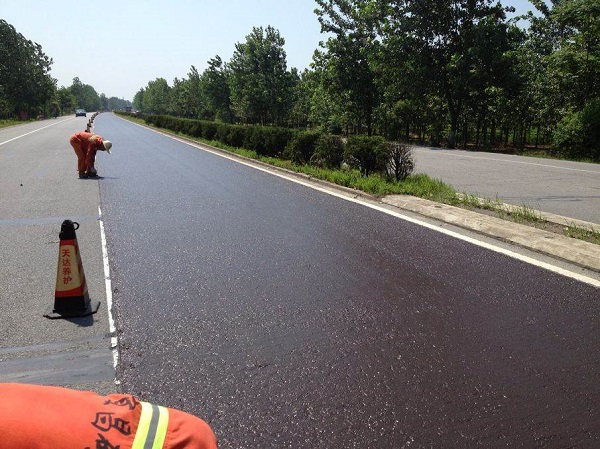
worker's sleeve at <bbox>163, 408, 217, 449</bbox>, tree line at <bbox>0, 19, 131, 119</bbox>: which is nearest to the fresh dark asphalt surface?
worker's sleeve at <bbox>163, 408, 217, 449</bbox>

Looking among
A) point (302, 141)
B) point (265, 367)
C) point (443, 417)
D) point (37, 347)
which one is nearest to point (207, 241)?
point (37, 347)

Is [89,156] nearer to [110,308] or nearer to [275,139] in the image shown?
[275,139]

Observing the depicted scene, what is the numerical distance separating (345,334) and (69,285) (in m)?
2.66

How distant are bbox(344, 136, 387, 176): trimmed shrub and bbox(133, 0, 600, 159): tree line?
48.3 feet

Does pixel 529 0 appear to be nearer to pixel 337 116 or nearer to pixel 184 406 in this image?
pixel 337 116

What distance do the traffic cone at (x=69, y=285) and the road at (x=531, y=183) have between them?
7.72 m

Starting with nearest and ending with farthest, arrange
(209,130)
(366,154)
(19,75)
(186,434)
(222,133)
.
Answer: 1. (186,434)
2. (366,154)
3. (222,133)
4. (209,130)
5. (19,75)

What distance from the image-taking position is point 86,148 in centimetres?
1454

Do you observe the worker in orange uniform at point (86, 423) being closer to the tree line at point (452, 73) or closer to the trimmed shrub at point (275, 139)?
the trimmed shrub at point (275, 139)

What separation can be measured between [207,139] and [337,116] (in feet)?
48.0

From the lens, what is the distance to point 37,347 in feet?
12.8

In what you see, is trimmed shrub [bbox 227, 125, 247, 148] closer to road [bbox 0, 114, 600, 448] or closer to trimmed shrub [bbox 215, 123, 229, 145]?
trimmed shrub [bbox 215, 123, 229, 145]

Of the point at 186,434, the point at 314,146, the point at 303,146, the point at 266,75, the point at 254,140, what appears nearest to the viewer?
the point at 186,434

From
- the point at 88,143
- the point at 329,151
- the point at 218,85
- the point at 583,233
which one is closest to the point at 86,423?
the point at 583,233
